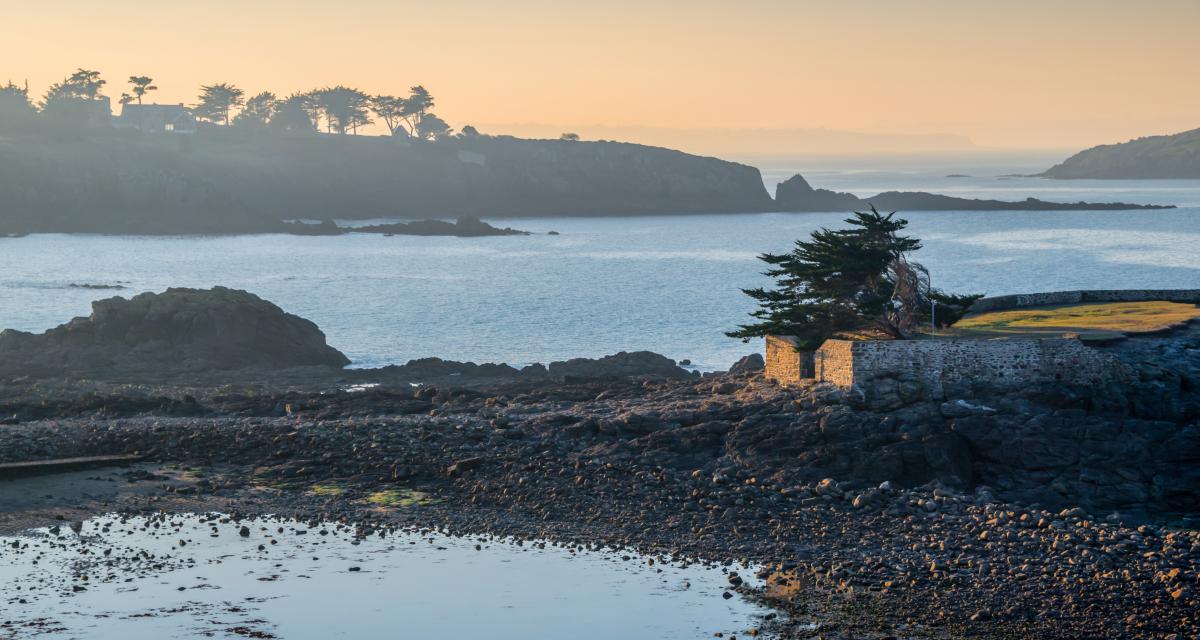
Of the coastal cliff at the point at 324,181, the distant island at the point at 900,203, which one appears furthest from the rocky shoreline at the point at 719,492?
the distant island at the point at 900,203

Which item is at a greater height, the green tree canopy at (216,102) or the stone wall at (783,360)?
the green tree canopy at (216,102)

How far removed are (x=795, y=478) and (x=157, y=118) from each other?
544 feet

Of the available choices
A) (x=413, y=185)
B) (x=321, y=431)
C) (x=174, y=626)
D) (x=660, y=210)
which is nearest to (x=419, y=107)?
(x=413, y=185)

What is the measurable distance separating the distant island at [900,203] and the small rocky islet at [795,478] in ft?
466

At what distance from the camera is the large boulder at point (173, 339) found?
46.8m

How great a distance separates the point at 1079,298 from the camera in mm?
43344

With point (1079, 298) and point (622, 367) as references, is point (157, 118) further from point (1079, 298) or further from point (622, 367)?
point (1079, 298)

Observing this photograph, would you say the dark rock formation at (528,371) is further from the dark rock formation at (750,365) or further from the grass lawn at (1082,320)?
the grass lawn at (1082,320)

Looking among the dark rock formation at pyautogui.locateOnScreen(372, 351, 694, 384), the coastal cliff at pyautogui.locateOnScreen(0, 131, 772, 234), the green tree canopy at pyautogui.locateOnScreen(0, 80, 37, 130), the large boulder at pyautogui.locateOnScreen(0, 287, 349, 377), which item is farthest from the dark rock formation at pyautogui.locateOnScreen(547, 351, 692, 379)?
the green tree canopy at pyautogui.locateOnScreen(0, 80, 37, 130)

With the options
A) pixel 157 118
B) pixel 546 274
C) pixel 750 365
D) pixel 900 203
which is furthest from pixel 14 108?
pixel 750 365

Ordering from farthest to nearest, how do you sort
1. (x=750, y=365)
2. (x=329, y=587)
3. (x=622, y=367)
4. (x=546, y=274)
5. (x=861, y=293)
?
(x=546, y=274)
(x=622, y=367)
(x=750, y=365)
(x=861, y=293)
(x=329, y=587)

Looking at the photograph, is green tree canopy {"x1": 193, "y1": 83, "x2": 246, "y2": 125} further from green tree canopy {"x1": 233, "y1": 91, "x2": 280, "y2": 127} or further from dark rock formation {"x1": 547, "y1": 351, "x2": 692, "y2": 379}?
dark rock formation {"x1": 547, "y1": 351, "x2": 692, "y2": 379}

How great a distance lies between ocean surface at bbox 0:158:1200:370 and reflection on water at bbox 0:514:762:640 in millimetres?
29166

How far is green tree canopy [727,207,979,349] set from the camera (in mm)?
34938
